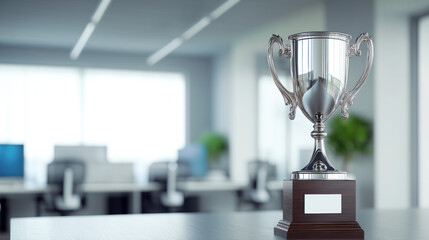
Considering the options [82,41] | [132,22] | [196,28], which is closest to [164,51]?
[82,41]

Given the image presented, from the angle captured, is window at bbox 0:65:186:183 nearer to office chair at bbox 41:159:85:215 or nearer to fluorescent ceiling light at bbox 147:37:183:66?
fluorescent ceiling light at bbox 147:37:183:66

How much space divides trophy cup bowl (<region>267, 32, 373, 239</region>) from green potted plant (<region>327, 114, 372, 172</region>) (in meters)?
5.39

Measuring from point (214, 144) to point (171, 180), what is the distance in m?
3.86

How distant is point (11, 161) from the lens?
22.2 ft

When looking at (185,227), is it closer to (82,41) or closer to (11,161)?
(11,161)

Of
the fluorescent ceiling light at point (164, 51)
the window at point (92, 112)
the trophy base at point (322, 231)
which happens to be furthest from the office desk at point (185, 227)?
the window at point (92, 112)

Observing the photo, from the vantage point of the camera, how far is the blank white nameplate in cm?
133

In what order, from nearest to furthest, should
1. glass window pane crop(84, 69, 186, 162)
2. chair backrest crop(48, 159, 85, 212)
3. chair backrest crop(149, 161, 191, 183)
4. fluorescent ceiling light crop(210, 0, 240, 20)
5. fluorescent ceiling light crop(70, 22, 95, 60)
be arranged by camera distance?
chair backrest crop(48, 159, 85, 212) < chair backrest crop(149, 161, 191, 183) < fluorescent ceiling light crop(210, 0, 240, 20) < fluorescent ceiling light crop(70, 22, 95, 60) < glass window pane crop(84, 69, 186, 162)

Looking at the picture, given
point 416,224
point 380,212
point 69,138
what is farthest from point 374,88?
point 69,138

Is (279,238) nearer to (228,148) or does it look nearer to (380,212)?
(380,212)

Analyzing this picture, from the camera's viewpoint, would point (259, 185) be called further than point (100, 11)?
No

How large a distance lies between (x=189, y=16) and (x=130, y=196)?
2.68m

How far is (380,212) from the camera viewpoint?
79.9 inches

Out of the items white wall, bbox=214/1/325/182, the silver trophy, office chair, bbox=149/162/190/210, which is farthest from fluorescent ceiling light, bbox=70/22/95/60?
the silver trophy
